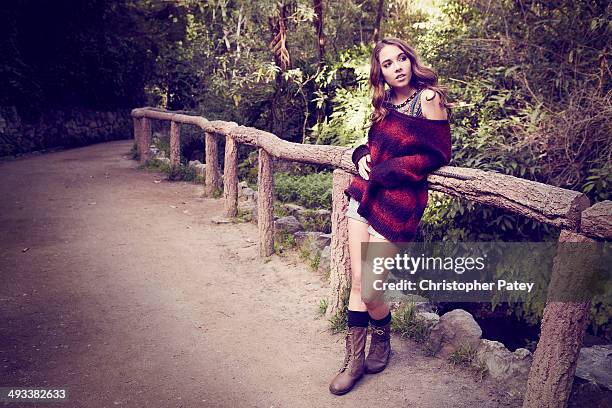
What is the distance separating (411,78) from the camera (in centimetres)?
289

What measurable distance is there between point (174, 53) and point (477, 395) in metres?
14.6

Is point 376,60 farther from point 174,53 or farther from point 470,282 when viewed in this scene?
point 174,53

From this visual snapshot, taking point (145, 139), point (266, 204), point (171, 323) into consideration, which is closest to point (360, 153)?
point (171, 323)

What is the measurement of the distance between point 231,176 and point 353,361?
157 inches

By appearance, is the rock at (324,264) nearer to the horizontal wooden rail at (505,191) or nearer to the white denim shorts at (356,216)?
the horizontal wooden rail at (505,191)

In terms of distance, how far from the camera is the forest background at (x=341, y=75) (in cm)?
521

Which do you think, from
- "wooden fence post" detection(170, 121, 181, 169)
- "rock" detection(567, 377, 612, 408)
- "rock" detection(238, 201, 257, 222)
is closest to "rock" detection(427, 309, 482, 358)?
"rock" detection(567, 377, 612, 408)

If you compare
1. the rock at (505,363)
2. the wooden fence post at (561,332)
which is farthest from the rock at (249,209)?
the wooden fence post at (561,332)

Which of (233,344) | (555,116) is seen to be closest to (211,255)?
(233,344)

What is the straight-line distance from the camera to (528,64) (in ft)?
18.8

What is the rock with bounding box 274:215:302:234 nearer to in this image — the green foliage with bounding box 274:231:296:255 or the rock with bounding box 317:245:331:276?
the green foliage with bounding box 274:231:296:255

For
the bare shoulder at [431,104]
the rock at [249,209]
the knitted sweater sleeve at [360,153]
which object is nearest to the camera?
the bare shoulder at [431,104]

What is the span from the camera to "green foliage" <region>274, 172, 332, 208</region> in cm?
794

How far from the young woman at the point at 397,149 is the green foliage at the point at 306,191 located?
4758 millimetres
